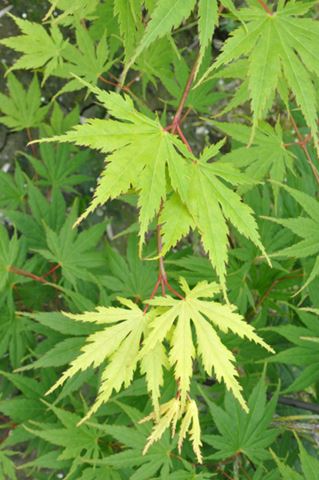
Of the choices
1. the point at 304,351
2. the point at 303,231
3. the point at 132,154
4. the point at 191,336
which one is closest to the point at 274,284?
the point at 304,351

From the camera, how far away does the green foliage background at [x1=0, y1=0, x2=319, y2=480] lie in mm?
796

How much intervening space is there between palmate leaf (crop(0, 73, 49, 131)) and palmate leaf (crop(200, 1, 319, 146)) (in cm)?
79

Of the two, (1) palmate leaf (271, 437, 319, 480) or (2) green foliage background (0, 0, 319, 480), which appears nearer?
(2) green foliage background (0, 0, 319, 480)

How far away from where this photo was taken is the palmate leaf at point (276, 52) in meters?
0.81

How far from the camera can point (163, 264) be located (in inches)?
47.8

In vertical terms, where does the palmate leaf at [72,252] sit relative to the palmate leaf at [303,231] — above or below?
above

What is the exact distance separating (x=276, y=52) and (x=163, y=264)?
527mm

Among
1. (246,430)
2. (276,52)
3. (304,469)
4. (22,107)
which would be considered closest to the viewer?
(276,52)

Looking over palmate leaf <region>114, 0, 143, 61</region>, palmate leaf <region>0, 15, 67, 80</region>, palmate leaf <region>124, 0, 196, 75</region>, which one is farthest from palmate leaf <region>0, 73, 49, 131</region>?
palmate leaf <region>124, 0, 196, 75</region>

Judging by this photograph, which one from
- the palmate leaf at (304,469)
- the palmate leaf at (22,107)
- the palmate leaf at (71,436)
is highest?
the palmate leaf at (22,107)

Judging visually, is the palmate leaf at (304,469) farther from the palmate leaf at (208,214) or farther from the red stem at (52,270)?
the red stem at (52,270)

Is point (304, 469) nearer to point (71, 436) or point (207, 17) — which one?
point (71, 436)

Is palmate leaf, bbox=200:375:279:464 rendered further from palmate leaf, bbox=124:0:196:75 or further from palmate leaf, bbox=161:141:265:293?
palmate leaf, bbox=124:0:196:75

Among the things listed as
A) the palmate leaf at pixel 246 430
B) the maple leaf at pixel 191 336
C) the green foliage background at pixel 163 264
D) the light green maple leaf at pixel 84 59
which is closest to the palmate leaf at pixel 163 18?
the green foliage background at pixel 163 264
